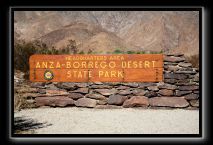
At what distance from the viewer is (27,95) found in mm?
11016

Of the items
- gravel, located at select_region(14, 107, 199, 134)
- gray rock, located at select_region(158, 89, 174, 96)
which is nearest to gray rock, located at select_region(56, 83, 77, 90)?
gravel, located at select_region(14, 107, 199, 134)

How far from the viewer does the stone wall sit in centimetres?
1071

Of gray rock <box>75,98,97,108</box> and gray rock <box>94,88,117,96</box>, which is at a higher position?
gray rock <box>94,88,117,96</box>

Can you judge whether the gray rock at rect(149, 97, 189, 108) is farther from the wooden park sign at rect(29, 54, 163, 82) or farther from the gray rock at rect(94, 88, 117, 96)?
the gray rock at rect(94, 88, 117, 96)

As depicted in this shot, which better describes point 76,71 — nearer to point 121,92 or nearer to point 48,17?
point 121,92

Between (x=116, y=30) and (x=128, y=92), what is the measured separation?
40.9 m

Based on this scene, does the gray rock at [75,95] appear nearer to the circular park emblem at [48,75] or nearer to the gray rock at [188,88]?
the circular park emblem at [48,75]

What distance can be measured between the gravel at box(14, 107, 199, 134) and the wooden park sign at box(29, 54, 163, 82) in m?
0.89

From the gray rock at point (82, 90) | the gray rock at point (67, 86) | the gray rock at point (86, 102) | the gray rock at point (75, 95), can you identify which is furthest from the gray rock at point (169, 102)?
the gray rock at point (67, 86)

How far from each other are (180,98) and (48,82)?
3732mm

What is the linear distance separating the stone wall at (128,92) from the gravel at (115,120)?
0.30 m

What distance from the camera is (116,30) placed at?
5125cm

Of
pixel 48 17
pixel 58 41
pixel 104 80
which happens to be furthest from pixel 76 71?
pixel 48 17
